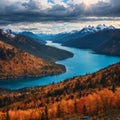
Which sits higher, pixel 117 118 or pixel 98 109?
pixel 117 118

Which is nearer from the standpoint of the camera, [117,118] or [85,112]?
[117,118]

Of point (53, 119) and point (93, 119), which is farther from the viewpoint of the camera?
point (53, 119)

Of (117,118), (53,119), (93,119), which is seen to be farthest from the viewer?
(53,119)

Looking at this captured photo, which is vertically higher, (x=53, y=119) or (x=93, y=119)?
(x=93, y=119)

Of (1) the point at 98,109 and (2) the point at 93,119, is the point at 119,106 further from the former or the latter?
(2) the point at 93,119

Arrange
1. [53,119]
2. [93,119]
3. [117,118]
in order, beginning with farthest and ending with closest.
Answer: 1. [53,119]
2. [93,119]
3. [117,118]

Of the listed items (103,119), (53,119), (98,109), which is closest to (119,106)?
(98,109)

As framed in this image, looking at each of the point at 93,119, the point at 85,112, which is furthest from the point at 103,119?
the point at 85,112

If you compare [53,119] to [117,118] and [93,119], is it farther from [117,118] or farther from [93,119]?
[117,118]
